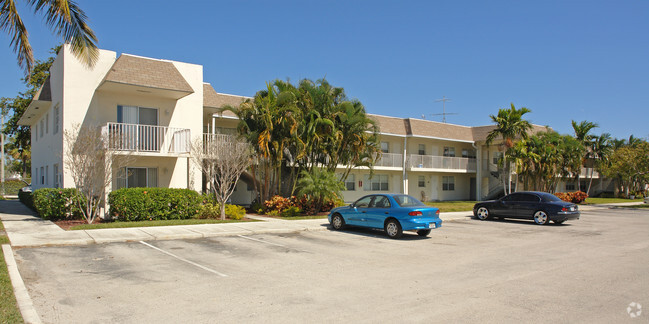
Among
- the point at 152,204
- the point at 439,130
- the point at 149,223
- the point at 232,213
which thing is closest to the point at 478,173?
the point at 439,130

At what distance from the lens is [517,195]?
2022cm

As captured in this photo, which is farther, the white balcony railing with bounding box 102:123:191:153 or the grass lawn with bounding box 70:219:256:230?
the white balcony railing with bounding box 102:123:191:153

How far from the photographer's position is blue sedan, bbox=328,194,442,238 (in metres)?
13.3

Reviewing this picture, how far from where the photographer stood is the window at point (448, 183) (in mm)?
38656

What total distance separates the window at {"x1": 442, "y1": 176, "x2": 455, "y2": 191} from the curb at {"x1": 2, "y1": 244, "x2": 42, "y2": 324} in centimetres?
3401

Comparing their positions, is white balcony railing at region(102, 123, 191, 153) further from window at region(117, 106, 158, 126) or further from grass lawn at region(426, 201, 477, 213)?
grass lawn at region(426, 201, 477, 213)

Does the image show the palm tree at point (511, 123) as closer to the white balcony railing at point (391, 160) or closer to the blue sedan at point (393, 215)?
the white balcony railing at point (391, 160)

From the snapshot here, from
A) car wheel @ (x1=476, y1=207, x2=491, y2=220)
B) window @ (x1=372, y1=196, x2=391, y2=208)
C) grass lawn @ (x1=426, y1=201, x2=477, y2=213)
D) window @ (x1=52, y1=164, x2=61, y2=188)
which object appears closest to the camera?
window @ (x1=372, y1=196, x2=391, y2=208)

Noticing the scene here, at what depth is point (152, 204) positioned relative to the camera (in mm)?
16594

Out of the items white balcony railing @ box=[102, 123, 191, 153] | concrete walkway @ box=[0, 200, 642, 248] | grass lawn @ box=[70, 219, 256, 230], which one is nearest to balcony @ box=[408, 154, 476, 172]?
concrete walkway @ box=[0, 200, 642, 248]

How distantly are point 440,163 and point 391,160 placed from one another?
5.10 metres

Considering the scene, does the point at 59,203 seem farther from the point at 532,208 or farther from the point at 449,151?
the point at 449,151

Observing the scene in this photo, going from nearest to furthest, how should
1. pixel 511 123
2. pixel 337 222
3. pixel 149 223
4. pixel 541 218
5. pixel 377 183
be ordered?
pixel 149 223 < pixel 337 222 < pixel 541 218 < pixel 511 123 < pixel 377 183

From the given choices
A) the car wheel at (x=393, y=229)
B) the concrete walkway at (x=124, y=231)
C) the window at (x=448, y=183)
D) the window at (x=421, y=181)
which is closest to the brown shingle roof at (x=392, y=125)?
the window at (x=421, y=181)
